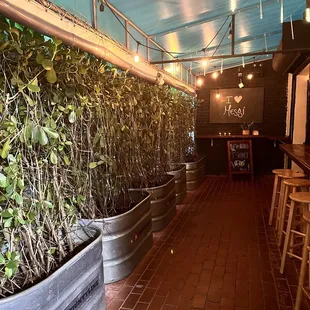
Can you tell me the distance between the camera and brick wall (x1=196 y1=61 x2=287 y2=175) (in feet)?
23.6

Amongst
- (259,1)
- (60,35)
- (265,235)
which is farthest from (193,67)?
(60,35)

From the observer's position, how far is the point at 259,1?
3.67 metres

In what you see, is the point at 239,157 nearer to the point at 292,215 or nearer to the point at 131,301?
the point at 292,215

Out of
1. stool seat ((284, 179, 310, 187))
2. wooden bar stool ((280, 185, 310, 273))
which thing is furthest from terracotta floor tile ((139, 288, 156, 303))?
stool seat ((284, 179, 310, 187))

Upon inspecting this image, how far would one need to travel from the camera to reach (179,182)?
4.89 meters

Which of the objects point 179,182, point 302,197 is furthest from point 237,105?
point 302,197

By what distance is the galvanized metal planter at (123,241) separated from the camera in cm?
247

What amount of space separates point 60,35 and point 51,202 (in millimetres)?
1092

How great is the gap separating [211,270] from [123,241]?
90 cm

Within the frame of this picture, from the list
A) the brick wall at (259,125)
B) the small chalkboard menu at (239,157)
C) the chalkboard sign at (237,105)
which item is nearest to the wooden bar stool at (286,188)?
the small chalkboard menu at (239,157)

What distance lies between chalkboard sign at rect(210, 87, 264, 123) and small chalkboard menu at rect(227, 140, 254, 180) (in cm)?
73

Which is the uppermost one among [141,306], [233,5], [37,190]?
[233,5]

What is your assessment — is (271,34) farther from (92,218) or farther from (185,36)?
(92,218)

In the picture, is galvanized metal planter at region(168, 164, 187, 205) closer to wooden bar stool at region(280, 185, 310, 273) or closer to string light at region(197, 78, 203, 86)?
wooden bar stool at region(280, 185, 310, 273)
